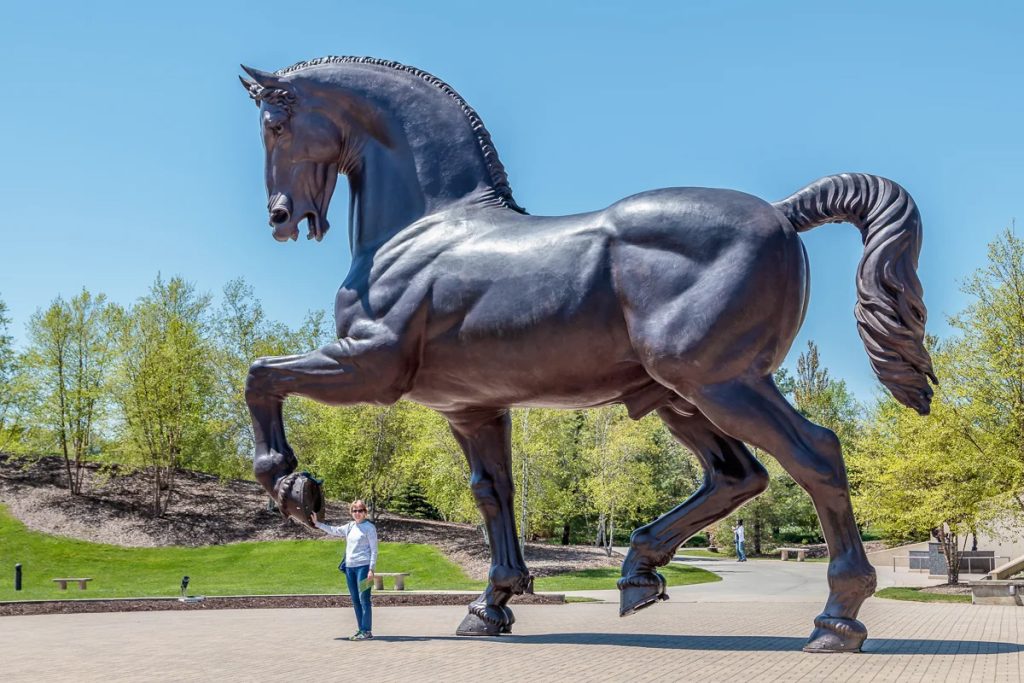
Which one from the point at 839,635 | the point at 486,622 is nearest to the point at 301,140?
the point at 486,622

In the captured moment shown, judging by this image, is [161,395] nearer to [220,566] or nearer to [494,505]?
[220,566]

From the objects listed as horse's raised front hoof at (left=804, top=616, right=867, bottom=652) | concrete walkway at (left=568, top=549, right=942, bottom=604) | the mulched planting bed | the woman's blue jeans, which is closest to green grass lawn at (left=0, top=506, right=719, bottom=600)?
concrete walkway at (left=568, top=549, right=942, bottom=604)

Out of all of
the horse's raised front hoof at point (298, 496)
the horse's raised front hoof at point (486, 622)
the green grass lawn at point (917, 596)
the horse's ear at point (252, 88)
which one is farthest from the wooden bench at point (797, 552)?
the horse's ear at point (252, 88)

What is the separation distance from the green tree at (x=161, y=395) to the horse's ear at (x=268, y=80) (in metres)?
32.3

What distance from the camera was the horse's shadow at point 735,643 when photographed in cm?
648

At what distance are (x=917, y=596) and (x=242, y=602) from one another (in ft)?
45.5

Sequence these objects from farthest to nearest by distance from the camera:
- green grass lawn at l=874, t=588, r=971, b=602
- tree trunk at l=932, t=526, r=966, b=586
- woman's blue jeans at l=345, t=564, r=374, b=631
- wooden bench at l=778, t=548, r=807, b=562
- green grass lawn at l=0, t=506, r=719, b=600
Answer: wooden bench at l=778, t=548, r=807, b=562
green grass lawn at l=0, t=506, r=719, b=600
tree trunk at l=932, t=526, r=966, b=586
green grass lawn at l=874, t=588, r=971, b=602
woman's blue jeans at l=345, t=564, r=374, b=631

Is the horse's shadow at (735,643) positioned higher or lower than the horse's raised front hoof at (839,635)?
lower

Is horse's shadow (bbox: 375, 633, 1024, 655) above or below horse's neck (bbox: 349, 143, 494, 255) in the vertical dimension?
below

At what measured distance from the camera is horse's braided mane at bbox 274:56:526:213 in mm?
7266

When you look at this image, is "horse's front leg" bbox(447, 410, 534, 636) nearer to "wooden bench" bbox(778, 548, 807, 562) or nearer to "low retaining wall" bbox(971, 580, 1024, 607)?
"low retaining wall" bbox(971, 580, 1024, 607)

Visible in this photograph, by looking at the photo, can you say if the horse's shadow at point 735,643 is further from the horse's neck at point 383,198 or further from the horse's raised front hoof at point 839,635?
the horse's neck at point 383,198

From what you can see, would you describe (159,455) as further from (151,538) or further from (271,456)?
(271,456)

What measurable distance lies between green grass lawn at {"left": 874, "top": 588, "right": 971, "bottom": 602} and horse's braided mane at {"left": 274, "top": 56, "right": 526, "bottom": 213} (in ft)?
54.7
